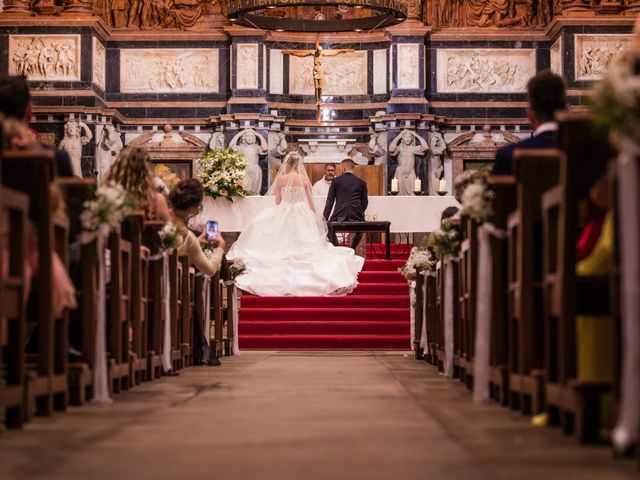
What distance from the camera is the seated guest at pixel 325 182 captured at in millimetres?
20141

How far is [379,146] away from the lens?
21375 millimetres

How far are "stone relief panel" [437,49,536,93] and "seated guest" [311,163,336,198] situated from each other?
2.99 meters

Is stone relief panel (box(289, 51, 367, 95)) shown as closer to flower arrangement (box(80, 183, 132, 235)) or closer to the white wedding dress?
the white wedding dress

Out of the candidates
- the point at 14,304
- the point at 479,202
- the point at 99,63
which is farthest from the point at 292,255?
the point at 14,304

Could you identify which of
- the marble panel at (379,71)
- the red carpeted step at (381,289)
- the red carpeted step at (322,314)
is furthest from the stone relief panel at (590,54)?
the red carpeted step at (322,314)

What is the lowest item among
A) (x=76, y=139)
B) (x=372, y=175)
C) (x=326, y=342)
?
(x=326, y=342)

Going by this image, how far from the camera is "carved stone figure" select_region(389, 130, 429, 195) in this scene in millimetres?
20984

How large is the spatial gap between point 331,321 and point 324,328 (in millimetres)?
273

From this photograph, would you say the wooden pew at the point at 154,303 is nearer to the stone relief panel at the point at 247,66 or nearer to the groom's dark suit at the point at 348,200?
the groom's dark suit at the point at 348,200

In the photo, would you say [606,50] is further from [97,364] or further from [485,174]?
[97,364]

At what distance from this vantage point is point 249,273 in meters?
16.2

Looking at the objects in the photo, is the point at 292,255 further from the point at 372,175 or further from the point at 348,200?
the point at 372,175

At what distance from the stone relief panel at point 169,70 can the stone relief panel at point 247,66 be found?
1.66ft

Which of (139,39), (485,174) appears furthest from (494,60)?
(485,174)
